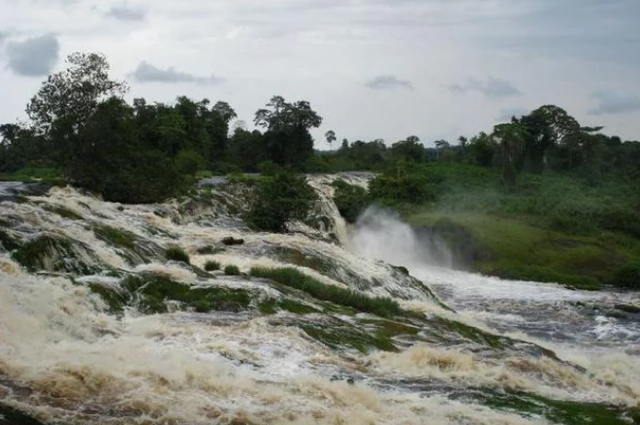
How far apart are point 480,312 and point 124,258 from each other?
15.7 m

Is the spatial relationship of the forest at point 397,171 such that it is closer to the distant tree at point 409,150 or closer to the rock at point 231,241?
the distant tree at point 409,150

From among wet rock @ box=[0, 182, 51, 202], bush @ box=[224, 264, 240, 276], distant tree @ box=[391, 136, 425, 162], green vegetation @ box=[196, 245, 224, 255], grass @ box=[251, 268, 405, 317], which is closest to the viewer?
grass @ box=[251, 268, 405, 317]

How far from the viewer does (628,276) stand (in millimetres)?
44781

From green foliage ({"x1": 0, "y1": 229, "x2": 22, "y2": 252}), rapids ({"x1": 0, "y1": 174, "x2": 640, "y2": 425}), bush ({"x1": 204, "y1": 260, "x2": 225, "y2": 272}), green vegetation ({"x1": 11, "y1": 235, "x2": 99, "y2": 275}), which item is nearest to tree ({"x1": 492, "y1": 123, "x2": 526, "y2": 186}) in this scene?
rapids ({"x1": 0, "y1": 174, "x2": 640, "y2": 425})

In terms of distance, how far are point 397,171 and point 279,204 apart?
92.4 ft

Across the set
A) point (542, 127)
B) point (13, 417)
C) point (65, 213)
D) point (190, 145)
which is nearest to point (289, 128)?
point (190, 145)

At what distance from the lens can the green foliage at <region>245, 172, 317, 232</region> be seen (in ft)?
135

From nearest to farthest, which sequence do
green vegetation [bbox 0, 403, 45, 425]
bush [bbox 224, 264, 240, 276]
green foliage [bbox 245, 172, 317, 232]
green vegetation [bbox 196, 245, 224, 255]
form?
green vegetation [bbox 0, 403, 45, 425], bush [bbox 224, 264, 240, 276], green vegetation [bbox 196, 245, 224, 255], green foliage [bbox 245, 172, 317, 232]

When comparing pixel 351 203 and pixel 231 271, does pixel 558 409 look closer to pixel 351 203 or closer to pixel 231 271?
pixel 231 271

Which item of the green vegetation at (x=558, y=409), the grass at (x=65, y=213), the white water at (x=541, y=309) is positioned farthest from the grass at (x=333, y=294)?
the green vegetation at (x=558, y=409)

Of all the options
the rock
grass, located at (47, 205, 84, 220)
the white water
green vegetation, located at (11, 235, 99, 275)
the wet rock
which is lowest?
the white water

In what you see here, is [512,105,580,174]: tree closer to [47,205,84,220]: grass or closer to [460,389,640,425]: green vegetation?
[47,205,84,220]: grass

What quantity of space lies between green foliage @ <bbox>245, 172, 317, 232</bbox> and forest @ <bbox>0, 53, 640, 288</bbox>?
0.08 meters

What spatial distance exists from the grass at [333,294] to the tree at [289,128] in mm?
64034
